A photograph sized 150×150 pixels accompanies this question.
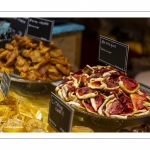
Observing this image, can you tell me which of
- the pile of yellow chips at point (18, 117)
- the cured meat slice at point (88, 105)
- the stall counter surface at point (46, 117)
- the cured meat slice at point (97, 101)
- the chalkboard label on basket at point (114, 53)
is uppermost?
the chalkboard label on basket at point (114, 53)

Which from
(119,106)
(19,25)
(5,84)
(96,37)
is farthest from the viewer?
(96,37)

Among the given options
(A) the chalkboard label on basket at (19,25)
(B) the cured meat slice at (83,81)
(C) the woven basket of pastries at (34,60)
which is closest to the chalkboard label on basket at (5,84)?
(C) the woven basket of pastries at (34,60)

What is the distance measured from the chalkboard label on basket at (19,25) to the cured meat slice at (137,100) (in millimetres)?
797

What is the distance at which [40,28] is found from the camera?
146cm

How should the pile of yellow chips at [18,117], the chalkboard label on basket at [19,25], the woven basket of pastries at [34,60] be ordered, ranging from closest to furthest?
the pile of yellow chips at [18,117], the woven basket of pastries at [34,60], the chalkboard label on basket at [19,25]

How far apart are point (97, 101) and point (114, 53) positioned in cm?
23

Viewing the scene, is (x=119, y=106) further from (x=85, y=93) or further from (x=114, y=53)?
(x=114, y=53)

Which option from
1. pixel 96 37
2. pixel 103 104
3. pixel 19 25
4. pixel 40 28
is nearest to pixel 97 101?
pixel 103 104

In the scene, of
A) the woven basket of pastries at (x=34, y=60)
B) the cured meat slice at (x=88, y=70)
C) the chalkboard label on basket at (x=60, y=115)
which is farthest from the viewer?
the woven basket of pastries at (x=34, y=60)

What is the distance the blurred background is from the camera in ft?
7.75

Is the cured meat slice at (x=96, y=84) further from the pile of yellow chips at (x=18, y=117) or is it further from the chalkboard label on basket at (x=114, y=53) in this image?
the pile of yellow chips at (x=18, y=117)

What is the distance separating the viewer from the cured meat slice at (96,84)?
109 centimetres
